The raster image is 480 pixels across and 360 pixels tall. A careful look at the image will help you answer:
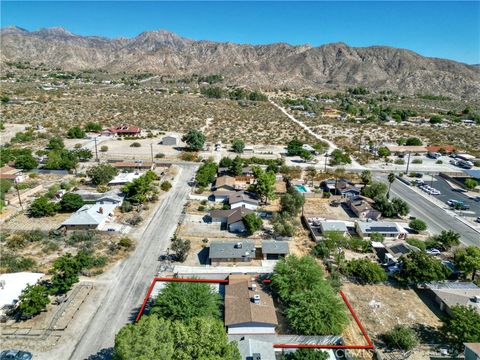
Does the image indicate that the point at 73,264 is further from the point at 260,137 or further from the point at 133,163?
the point at 260,137

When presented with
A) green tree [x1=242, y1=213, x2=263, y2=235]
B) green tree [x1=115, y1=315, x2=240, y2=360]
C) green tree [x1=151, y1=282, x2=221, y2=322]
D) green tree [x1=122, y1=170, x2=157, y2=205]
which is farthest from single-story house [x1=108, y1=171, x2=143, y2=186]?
green tree [x1=115, y1=315, x2=240, y2=360]

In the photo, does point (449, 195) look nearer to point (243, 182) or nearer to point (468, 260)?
point (468, 260)

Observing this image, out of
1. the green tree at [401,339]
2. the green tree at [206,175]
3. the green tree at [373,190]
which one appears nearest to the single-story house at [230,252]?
the green tree at [401,339]

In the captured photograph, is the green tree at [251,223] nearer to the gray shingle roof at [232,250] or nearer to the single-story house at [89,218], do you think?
the gray shingle roof at [232,250]

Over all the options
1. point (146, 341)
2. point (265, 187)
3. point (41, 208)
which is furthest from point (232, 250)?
point (41, 208)

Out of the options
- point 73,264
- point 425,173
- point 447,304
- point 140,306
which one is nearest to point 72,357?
point 140,306

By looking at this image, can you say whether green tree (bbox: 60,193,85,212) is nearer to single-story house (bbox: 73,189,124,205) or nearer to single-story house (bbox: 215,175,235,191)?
single-story house (bbox: 73,189,124,205)

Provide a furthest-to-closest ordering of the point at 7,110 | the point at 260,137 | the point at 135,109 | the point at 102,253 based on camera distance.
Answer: the point at 135,109
the point at 7,110
the point at 260,137
the point at 102,253
